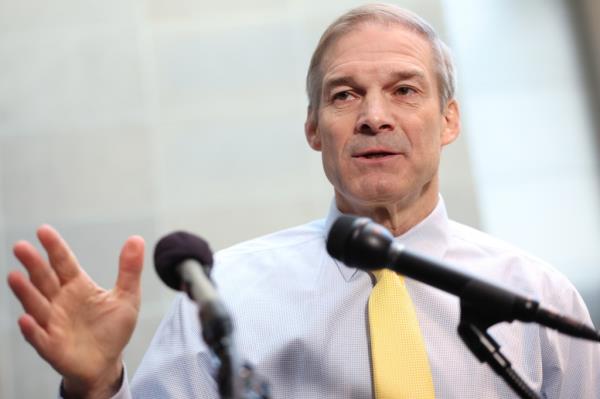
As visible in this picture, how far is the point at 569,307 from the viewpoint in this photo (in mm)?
1587

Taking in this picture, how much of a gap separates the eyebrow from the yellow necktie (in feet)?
1.33

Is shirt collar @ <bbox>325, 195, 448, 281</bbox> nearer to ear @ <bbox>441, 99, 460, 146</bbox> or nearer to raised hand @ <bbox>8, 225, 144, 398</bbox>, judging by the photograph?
ear @ <bbox>441, 99, 460, 146</bbox>

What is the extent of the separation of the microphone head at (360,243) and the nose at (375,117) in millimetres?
559

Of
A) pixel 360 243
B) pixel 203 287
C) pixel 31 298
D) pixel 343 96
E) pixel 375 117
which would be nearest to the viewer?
pixel 203 287

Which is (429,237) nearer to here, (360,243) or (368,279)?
(368,279)

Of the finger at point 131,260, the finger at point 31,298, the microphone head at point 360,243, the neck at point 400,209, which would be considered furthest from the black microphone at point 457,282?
the neck at point 400,209

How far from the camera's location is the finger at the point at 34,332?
1143 mm

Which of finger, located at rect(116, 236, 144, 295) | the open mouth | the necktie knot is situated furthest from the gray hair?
finger, located at rect(116, 236, 144, 295)

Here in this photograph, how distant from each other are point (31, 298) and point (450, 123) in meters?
1.03

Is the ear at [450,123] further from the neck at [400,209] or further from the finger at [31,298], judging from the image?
the finger at [31,298]

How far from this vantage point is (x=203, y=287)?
830 mm

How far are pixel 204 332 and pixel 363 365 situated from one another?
0.71 metres

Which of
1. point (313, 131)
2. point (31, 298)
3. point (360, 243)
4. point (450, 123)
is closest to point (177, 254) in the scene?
point (360, 243)

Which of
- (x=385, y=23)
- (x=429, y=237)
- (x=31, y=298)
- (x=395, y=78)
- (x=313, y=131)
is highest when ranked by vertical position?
(x=385, y=23)
